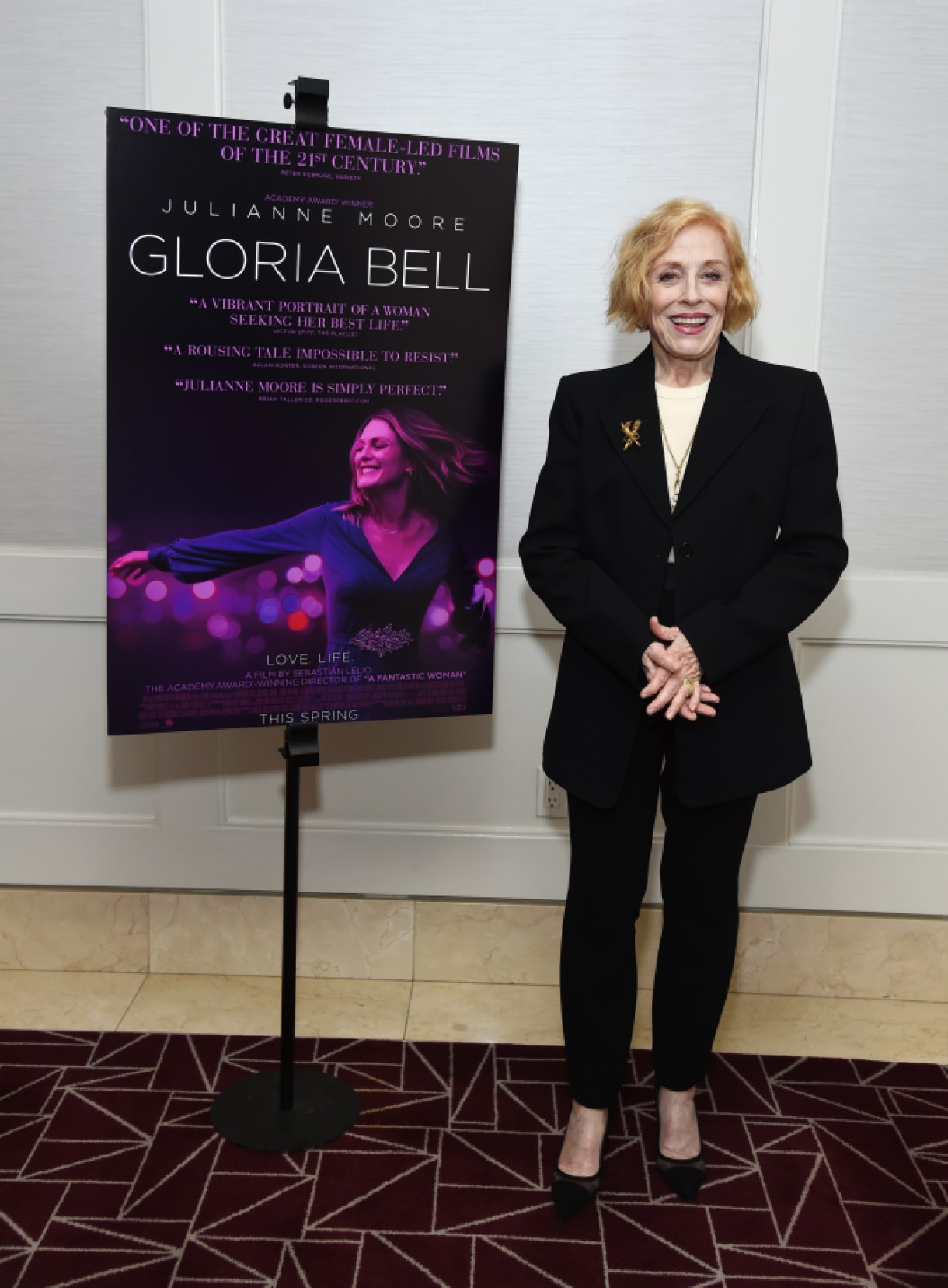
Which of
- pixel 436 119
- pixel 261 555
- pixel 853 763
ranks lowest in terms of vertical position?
pixel 853 763

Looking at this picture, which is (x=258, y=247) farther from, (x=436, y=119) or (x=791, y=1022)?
(x=791, y=1022)

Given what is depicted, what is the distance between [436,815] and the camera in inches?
120

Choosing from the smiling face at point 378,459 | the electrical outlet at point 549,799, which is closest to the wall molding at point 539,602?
the electrical outlet at point 549,799

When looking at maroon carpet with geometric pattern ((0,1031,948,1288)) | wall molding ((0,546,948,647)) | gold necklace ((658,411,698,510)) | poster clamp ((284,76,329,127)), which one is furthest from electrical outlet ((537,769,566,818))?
poster clamp ((284,76,329,127))

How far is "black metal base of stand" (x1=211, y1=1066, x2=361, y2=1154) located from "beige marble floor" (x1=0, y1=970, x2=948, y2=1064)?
0.23 m

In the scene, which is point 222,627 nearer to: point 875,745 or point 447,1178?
point 447,1178

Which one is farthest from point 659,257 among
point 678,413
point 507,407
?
point 507,407

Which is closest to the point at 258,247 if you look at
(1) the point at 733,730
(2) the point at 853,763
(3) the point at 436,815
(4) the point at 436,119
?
(4) the point at 436,119

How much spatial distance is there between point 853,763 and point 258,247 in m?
1.85

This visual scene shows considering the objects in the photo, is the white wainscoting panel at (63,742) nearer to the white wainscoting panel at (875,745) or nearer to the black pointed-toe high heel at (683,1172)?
the black pointed-toe high heel at (683,1172)

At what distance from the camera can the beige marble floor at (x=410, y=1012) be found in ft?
9.37

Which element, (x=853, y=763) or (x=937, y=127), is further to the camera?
(x=853, y=763)

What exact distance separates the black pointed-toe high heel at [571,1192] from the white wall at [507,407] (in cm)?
87

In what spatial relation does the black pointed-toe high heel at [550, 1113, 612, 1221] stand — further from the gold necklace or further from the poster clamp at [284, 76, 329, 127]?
the poster clamp at [284, 76, 329, 127]
